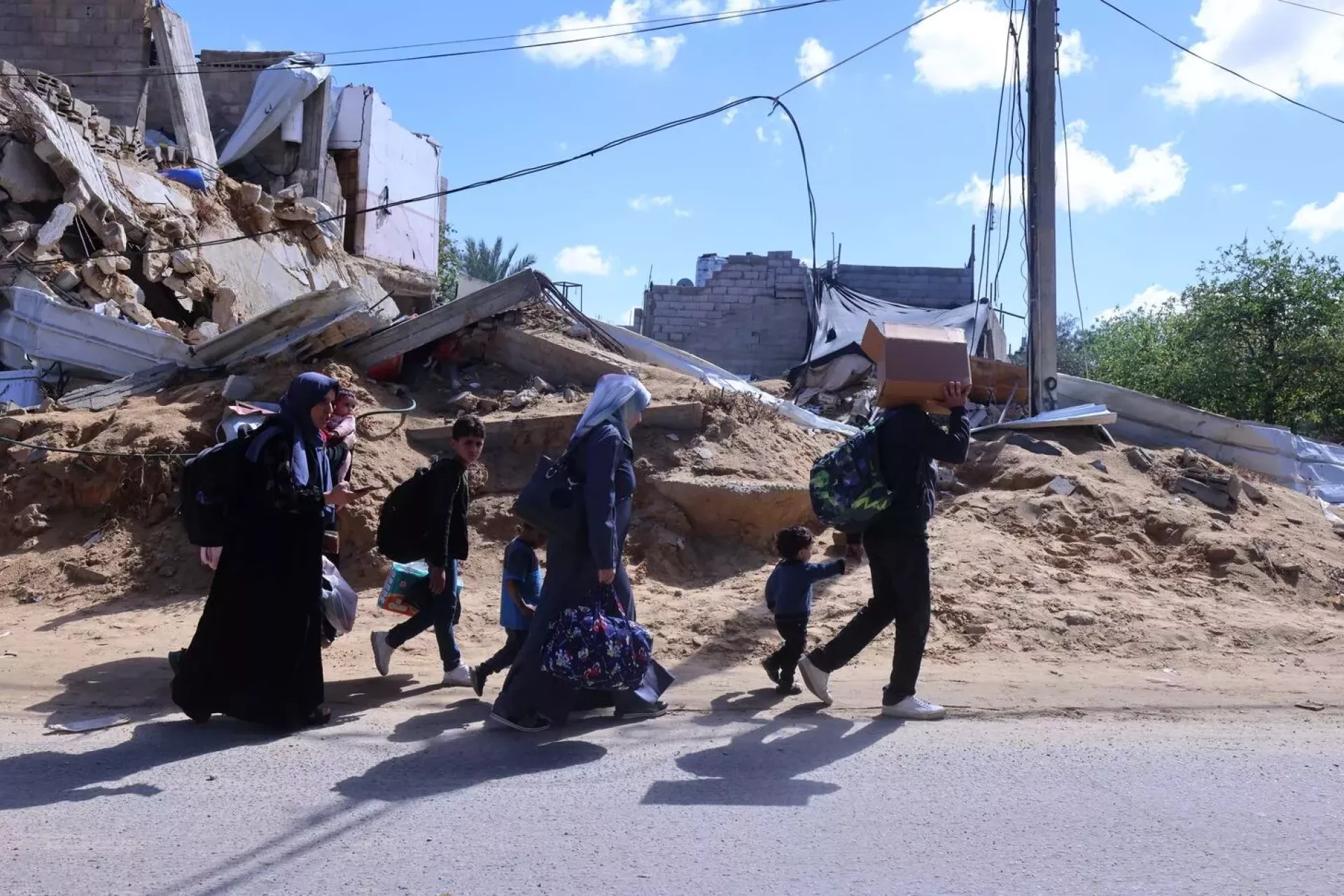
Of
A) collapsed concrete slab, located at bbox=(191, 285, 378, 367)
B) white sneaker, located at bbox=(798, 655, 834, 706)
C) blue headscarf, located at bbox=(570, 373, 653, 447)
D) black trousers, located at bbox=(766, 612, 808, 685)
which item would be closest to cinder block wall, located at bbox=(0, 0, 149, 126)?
collapsed concrete slab, located at bbox=(191, 285, 378, 367)

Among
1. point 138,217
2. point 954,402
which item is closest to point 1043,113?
point 954,402

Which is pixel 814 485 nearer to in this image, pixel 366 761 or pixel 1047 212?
pixel 366 761

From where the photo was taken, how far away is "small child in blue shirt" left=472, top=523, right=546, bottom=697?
534 centimetres

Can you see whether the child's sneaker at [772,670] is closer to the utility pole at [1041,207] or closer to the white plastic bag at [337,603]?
the white plastic bag at [337,603]

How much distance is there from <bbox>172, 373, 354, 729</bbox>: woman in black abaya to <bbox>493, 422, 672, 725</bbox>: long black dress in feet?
3.15

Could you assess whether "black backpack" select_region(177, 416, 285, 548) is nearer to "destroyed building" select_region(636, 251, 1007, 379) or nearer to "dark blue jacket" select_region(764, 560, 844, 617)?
"dark blue jacket" select_region(764, 560, 844, 617)

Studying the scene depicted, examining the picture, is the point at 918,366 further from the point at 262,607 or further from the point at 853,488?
the point at 262,607

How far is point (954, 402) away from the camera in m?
4.96

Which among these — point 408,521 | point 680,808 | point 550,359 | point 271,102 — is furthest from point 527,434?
point 271,102

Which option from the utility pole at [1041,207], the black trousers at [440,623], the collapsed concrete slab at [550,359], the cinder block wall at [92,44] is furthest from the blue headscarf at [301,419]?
the cinder block wall at [92,44]

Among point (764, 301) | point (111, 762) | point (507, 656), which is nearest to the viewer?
point (111, 762)

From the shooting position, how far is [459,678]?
5621mm

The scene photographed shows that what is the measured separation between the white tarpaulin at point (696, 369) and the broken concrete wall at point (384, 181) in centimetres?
1148

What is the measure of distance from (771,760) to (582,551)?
1.19 meters
